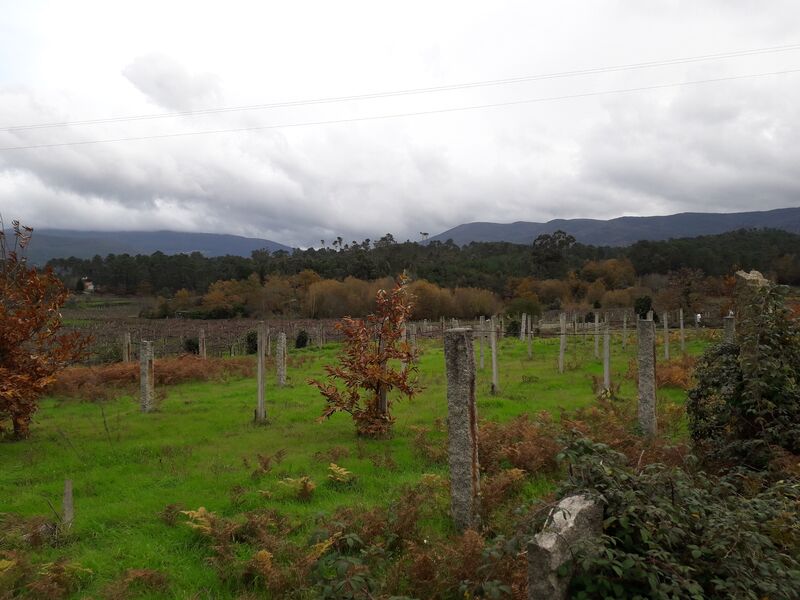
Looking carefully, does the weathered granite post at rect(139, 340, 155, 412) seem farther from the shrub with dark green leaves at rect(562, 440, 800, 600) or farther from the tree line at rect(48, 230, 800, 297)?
the tree line at rect(48, 230, 800, 297)

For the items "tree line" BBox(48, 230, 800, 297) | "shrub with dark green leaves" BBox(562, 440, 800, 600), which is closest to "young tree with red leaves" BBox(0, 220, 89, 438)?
"shrub with dark green leaves" BBox(562, 440, 800, 600)

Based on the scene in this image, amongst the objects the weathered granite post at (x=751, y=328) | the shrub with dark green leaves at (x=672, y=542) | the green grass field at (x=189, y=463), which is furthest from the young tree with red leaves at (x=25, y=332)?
the weathered granite post at (x=751, y=328)

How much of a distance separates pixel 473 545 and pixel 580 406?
9.36 meters

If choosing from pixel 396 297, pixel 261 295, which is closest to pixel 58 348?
pixel 396 297

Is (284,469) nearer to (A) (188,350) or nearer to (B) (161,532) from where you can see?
(B) (161,532)

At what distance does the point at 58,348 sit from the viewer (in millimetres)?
11453

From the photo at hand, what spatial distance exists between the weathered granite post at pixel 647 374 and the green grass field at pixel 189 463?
132 inches

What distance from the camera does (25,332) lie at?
10750mm

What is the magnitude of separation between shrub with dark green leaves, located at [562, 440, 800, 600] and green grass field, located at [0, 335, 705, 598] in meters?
→ 2.97

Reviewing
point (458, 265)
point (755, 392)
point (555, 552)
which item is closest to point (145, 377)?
point (555, 552)

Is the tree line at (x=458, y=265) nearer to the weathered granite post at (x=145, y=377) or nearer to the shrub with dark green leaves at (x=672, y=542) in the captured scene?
the weathered granite post at (x=145, y=377)

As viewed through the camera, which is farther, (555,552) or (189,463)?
(189,463)

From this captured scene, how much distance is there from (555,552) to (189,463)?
7845mm

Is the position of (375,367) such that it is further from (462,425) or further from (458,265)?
(458,265)
